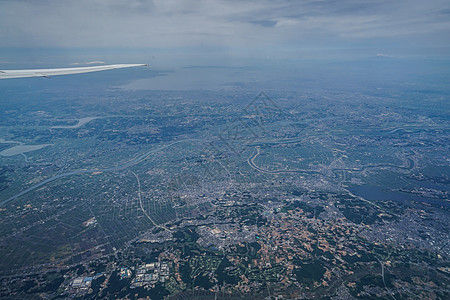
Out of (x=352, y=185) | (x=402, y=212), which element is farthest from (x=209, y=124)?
(x=402, y=212)

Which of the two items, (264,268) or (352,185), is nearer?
(264,268)

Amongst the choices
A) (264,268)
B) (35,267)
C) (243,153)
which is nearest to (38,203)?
(35,267)

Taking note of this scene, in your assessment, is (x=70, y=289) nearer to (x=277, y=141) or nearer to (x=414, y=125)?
(x=277, y=141)

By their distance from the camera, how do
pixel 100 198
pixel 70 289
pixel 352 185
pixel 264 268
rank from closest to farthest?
pixel 70 289 → pixel 264 268 → pixel 100 198 → pixel 352 185

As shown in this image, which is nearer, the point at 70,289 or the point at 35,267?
the point at 70,289

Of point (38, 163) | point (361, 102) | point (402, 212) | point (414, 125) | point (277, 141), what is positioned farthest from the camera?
point (361, 102)

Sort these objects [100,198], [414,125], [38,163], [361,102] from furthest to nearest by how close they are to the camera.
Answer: [361,102] → [414,125] → [38,163] → [100,198]

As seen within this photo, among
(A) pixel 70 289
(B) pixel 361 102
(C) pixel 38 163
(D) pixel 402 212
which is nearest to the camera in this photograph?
(A) pixel 70 289

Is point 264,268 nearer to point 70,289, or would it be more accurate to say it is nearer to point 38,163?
point 70,289
